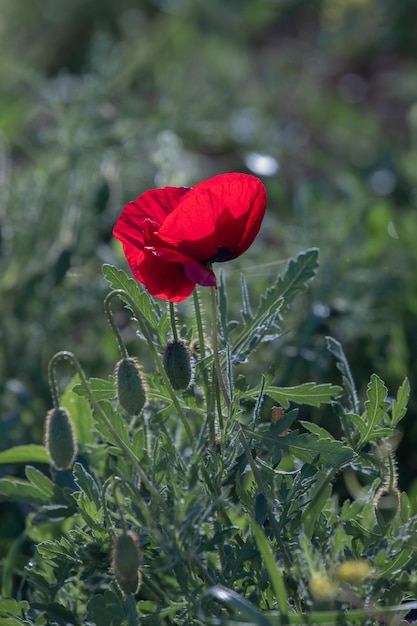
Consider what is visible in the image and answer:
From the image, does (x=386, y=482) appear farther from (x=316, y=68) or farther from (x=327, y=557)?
(x=316, y=68)

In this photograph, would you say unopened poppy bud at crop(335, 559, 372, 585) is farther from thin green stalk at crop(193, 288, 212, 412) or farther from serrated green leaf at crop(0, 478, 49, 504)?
serrated green leaf at crop(0, 478, 49, 504)

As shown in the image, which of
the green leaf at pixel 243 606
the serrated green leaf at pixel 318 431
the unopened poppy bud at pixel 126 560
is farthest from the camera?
the serrated green leaf at pixel 318 431

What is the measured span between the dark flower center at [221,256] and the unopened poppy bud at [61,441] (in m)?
0.34

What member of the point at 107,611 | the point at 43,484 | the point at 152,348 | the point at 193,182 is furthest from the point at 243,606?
the point at 193,182

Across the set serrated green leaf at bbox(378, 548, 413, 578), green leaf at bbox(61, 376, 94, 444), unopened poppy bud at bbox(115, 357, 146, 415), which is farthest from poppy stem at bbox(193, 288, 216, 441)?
green leaf at bbox(61, 376, 94, 444)

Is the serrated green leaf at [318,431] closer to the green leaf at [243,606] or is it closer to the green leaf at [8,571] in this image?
the green leaf at [243,606]

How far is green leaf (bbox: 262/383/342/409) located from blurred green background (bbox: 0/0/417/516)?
0.36 meters

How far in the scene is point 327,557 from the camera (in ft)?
4.46

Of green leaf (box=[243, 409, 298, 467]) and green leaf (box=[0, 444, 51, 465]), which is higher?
green leaf (box=[243, 409, 298, 467])

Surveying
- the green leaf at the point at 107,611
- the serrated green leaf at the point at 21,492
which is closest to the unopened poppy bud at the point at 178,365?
the green leaf at the point at 107,611

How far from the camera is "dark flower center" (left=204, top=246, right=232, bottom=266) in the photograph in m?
1.44

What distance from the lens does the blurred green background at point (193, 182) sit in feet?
8.36

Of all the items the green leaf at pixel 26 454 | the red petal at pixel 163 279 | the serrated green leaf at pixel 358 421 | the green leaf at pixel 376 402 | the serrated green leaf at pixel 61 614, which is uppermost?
the red petal at pixel 163 279

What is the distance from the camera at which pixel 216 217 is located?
1.39m
